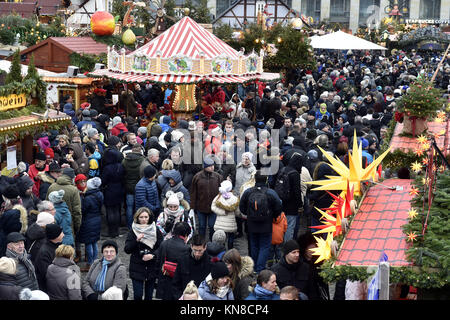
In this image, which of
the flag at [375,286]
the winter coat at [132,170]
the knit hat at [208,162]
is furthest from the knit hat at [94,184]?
the flag at [375,286]

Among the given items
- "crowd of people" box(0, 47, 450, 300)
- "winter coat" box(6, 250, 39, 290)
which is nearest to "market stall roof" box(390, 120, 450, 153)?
"crowd of people" box(0, 47, 450, 300)

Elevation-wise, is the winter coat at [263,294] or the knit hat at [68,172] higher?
the knit hat at [68,172]

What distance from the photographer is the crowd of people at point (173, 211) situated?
21.5ft

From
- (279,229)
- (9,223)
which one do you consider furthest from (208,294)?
(279,229)

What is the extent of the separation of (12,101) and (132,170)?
2.66m

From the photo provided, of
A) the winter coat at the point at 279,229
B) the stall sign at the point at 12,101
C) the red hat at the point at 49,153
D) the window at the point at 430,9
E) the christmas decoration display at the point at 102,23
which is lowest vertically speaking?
the winter coat at the point at 279,229

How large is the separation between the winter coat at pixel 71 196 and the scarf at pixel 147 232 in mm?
1660

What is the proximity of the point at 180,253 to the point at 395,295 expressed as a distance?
221cm

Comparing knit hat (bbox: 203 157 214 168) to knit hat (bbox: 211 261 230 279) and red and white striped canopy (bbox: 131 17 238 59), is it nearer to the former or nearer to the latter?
knit hat (bbox: 211 261 230 279)

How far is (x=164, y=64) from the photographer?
18.0 m

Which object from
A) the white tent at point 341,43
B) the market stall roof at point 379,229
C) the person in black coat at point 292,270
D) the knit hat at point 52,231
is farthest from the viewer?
the white tent at point 341,43

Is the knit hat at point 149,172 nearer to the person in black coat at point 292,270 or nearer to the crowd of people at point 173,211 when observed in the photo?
the crowd of people at point 173,211

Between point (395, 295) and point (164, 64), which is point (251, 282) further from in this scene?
point (164, 64)

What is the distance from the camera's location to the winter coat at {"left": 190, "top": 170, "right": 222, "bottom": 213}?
9.87 m
